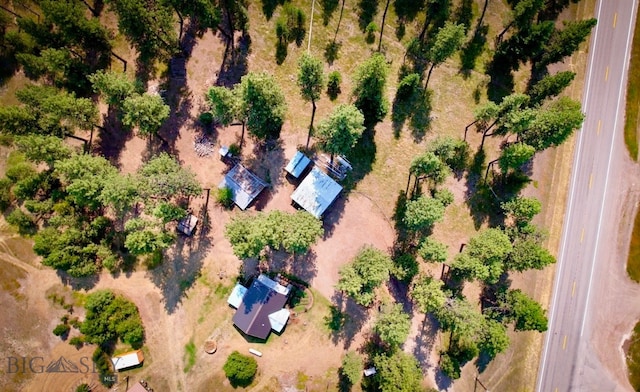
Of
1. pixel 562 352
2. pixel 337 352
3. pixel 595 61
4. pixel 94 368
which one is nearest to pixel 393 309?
pixel 337 352

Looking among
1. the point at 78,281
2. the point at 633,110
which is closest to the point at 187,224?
the point at 78,281

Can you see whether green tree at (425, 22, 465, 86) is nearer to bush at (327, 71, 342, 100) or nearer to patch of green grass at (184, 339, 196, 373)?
bush at (327, 71, 342, 100)

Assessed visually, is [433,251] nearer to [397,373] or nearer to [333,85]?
[397,373]

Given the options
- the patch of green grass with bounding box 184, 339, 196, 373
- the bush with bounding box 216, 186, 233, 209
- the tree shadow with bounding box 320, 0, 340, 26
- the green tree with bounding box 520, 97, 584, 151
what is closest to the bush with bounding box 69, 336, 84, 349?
the patch of green grass with bounding box 184, 339, 196, 373

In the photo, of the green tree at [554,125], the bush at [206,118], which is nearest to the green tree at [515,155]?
the green tree at [554,125]

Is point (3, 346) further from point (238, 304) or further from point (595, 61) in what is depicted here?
point (595, 61)

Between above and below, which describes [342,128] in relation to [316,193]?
above
